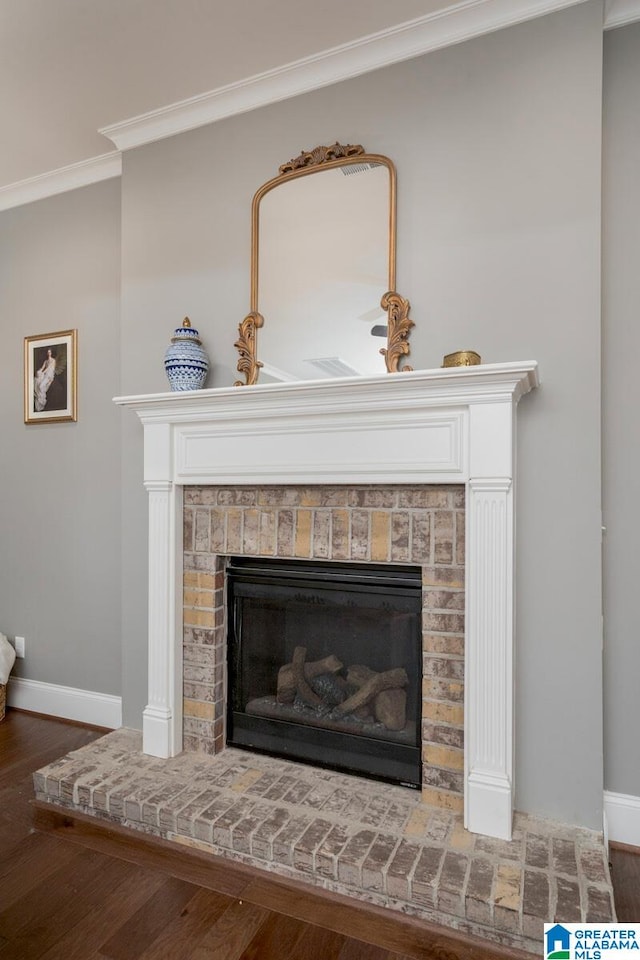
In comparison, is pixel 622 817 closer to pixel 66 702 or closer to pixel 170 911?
pixel 170 911

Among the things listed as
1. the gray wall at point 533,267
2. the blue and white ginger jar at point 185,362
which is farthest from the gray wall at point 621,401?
the blue and white ginger jar at point 185,362

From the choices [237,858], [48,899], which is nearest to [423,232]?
[237,858]

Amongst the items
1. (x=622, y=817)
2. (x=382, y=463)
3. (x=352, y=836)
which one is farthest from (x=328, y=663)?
(x=622, y=817)

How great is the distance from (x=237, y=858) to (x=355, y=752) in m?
0.51

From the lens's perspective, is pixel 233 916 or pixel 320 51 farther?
pixel 320 51

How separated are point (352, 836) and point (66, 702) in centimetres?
179

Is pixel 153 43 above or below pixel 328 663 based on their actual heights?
above

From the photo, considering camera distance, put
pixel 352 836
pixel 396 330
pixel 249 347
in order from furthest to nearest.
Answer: pixel 249 347 < pixel 396 330 < pixel 352 836

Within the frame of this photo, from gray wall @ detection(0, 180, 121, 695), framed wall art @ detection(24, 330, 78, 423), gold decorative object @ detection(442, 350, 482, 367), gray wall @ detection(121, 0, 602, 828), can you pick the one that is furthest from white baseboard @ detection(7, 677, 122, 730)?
gold decorative object @ detection(442, 350, 482, 367)

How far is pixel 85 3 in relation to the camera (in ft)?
5.87

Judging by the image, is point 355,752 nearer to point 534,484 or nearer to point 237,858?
point 237,858

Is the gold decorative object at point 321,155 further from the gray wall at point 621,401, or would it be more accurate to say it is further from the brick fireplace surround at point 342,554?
the brick fireplace surround at point 342,554

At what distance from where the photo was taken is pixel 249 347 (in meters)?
2.17

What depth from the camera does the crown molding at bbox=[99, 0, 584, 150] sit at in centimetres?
179
